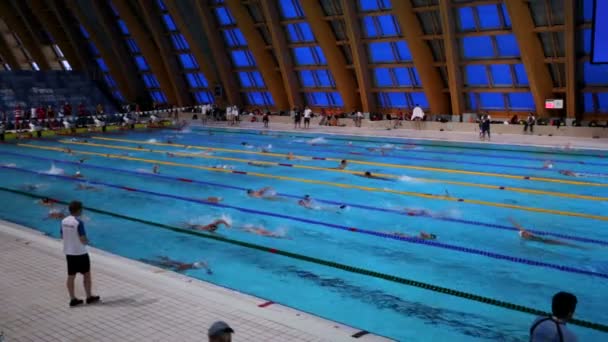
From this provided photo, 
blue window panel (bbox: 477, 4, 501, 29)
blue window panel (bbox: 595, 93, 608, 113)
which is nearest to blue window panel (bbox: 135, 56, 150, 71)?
blue window panel (bbox: 477, 4, 501, 29)

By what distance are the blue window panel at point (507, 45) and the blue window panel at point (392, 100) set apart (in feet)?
19.1

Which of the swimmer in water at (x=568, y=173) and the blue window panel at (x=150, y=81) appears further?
the blue window panel at (x=150, y=81)

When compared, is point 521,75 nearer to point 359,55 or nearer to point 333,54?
point 359,55

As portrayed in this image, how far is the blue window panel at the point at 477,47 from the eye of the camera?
24.3m

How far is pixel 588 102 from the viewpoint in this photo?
23141 mm

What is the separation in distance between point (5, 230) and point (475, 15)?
19861 millimetres

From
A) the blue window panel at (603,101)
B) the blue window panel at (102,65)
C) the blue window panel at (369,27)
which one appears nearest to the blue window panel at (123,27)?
the blue window panel at (102,65)

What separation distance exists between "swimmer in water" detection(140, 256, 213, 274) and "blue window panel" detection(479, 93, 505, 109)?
20489 millimetres

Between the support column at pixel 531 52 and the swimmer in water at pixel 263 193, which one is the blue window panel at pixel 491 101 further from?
the swimmer in water at pixel 263 193

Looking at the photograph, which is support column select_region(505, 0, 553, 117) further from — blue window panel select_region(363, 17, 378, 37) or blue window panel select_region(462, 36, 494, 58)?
blue window panel select_region(363, 17, 378, 37)

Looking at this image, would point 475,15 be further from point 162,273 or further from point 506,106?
point 162,273

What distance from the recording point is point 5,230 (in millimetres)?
9383

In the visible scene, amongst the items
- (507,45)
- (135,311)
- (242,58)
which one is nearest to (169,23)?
(242,58)

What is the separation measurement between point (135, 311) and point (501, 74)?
874 inches
